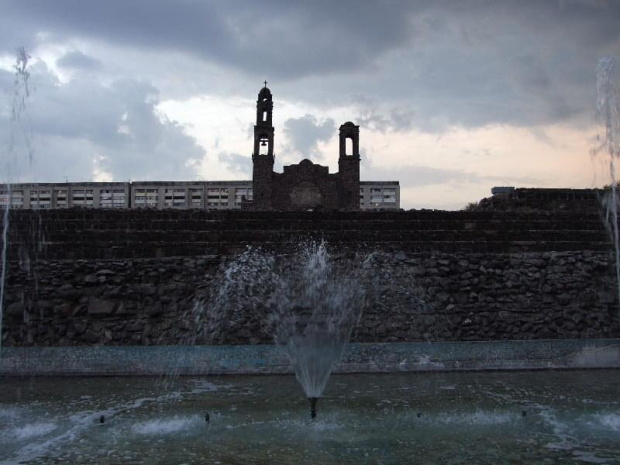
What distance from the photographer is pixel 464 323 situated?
11.1 metres

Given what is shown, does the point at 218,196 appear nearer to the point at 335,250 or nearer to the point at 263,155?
the point at 263,155

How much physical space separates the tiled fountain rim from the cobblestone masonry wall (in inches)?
24.7

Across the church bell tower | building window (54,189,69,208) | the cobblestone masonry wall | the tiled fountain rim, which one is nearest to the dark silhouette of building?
the church bell tower

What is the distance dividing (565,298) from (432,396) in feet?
16.3

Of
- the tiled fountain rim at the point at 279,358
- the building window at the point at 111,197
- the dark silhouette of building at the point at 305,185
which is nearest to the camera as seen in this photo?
the tiled fountain rim at the point at 279,358

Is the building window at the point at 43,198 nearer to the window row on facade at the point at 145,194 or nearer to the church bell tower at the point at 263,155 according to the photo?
the window row on facade at the point at 145,194

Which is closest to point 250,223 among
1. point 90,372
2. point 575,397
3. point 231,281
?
point 231,281

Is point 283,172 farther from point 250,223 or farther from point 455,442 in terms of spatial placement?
point 455,442

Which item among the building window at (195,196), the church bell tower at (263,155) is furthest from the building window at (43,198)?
the church bell tower at (263,155)

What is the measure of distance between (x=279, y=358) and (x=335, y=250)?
122 inches

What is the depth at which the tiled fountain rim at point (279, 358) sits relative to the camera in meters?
9.72

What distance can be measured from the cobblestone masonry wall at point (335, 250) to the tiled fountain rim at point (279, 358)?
0.63 meters

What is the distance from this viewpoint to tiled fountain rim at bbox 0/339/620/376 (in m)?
9.72

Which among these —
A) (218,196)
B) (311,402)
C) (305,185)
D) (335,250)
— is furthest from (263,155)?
(218,196)
